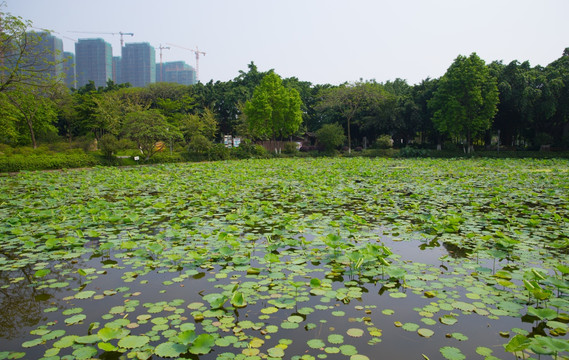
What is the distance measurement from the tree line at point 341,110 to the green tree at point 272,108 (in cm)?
9

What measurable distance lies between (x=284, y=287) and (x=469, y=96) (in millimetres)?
26669

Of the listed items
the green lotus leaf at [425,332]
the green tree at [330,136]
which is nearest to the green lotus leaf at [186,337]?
the green lotus leaf at [425,332]

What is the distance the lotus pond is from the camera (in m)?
2.36

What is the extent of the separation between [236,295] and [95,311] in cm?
118

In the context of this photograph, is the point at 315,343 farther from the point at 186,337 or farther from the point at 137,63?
the point at 137,63

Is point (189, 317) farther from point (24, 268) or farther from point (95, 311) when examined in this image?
point (24, 268)

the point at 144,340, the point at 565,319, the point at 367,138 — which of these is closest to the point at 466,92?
the point at 367,138

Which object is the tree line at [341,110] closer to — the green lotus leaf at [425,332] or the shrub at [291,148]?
the shrub at [291,148]

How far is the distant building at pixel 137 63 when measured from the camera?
10544cm

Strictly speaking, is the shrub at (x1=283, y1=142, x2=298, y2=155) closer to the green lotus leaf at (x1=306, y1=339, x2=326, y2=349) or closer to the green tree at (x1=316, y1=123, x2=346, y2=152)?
the green tree at (x1=316, y1=123, x2=346, y2=152)

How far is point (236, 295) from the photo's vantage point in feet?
8.92

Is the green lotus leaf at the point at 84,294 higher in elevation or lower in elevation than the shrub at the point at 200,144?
lower

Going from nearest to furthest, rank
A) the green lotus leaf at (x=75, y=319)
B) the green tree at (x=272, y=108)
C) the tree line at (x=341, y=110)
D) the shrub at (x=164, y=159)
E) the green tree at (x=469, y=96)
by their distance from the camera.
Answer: the green lotus leaf at (x=75, y=319) → the shrub at (x=164, y=159) → the tree line at (x=341, y=110) → the green tree at (x=469, y=96) → the green tree at (x=272, y=108)

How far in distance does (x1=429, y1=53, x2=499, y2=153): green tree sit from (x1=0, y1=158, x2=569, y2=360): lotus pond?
71.3 feet
